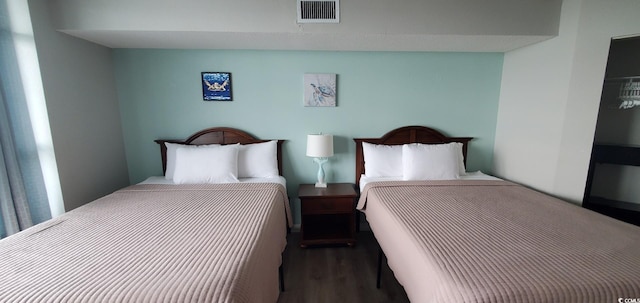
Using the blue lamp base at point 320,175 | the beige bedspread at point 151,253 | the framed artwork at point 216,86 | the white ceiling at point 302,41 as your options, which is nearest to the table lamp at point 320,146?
the blue lamp base at point 320,175

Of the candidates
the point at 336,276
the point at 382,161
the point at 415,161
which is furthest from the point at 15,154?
the point at 415,161

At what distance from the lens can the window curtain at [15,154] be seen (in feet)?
4.83

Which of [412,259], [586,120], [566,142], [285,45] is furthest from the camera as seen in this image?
[285,45]

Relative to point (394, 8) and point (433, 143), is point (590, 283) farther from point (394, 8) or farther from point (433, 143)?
point (394, 8)

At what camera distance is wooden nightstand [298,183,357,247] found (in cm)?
217

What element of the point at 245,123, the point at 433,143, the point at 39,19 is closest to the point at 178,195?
the point at 245,123

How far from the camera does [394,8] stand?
6.01ft

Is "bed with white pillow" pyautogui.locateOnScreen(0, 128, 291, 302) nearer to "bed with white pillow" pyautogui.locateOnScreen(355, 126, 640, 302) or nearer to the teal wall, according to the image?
the teal wall

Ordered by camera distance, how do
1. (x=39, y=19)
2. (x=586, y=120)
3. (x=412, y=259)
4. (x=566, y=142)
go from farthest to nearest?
(x=566, y=142) → (x=586, y=120) → (x=39, y=19) → (x=412, y=259)

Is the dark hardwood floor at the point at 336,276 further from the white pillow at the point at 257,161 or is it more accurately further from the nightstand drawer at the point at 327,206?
the white pillow at the point at 257,161

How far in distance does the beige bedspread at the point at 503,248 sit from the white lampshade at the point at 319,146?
2.30 feet

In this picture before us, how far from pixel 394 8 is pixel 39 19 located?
2623 mm

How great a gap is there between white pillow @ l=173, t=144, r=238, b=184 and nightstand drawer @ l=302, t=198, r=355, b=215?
73 cm

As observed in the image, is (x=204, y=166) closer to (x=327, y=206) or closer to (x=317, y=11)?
(x=327, y=206)
